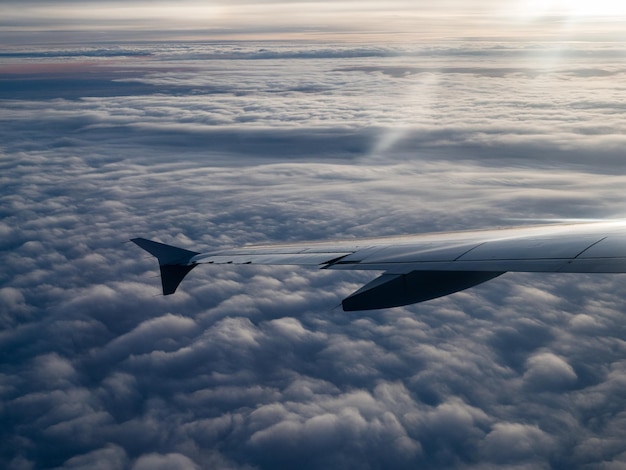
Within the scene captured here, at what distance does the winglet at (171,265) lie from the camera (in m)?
7.66

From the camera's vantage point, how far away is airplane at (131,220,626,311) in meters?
5.12

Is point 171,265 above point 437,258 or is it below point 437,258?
below

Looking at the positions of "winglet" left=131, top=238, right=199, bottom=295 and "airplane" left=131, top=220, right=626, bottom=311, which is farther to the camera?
"winglet" left=131, top=238, right=199, bottom=295

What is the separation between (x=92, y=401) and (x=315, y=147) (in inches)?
4349

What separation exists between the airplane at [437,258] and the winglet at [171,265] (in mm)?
16

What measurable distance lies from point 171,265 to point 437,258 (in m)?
4.26

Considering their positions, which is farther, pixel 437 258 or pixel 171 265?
pixel 171 265

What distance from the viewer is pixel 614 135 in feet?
455

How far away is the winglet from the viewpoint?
7660 mm

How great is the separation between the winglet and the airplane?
2cm

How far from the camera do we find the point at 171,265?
7.86 metres

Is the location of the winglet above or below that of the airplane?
below

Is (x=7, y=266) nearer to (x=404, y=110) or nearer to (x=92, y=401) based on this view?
(x=92, y=401)

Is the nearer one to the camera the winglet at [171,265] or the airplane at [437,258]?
the airplane at [437,258]
